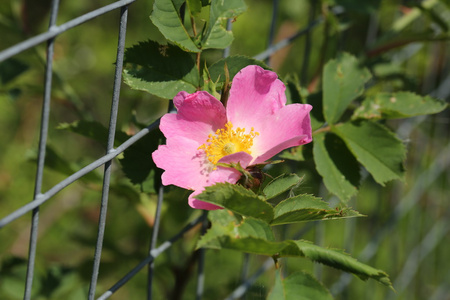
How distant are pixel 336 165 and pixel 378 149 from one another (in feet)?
0.23

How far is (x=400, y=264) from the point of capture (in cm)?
189

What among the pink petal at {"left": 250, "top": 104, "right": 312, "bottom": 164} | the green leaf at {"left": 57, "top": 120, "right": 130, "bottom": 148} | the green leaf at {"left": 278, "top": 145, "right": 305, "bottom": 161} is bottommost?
the green leaf at {"left": 278, "top": 145, "right": 305, "bottom": 161}

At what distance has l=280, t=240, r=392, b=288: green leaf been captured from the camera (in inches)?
19.3

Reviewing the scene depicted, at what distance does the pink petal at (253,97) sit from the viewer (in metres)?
0.54

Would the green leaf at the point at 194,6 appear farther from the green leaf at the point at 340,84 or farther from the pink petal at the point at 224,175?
the green leaf at the point at 340,84

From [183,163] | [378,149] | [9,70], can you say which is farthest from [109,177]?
[9,70]

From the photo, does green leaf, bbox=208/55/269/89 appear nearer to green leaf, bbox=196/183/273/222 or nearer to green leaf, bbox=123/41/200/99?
green leaf, bbox=123/41/200/99

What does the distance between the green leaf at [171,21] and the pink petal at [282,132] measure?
4.5 inches

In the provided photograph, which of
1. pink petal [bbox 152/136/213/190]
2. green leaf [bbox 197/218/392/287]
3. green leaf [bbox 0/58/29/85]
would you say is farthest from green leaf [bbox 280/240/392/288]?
green leaf [bbox 0/58/29/85]

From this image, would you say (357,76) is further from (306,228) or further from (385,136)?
(306,228)

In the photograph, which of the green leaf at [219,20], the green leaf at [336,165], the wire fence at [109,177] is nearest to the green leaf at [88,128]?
the wire fence at [109,177]

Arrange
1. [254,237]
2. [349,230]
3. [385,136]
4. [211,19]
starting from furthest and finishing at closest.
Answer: [349,230] < [385,136] < [211,19] < [254,237]

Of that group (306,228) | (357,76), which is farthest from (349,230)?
(357,76)

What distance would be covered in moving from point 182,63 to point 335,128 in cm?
27
